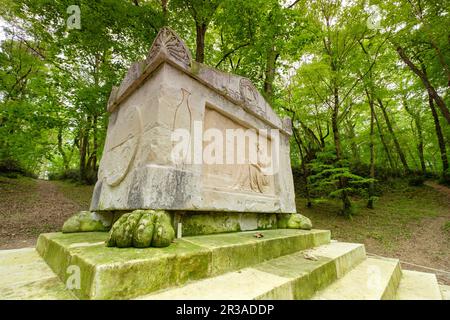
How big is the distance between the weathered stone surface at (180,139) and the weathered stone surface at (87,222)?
0.19 m

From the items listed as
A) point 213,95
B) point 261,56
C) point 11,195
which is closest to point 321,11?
point 261,56

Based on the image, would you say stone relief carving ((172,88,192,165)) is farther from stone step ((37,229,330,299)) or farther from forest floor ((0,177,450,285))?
forest floor ((0,177,450,285))

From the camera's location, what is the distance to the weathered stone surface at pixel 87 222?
2.60 m

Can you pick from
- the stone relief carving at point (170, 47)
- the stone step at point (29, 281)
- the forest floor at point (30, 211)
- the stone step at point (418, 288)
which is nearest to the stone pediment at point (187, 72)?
the stone relief carving at point (170, 47)

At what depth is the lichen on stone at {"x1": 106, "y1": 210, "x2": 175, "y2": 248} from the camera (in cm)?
152

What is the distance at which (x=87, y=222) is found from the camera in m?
2.69

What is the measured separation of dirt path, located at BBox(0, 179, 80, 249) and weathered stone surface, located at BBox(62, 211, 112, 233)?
12.6ft

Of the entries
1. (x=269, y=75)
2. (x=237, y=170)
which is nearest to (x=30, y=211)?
(x=237, y=170)

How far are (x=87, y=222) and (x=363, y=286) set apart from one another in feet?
10.6

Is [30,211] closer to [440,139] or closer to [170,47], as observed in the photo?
[170,47]

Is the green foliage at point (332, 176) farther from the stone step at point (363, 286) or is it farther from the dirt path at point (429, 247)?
the stone step at point (363, 286)
